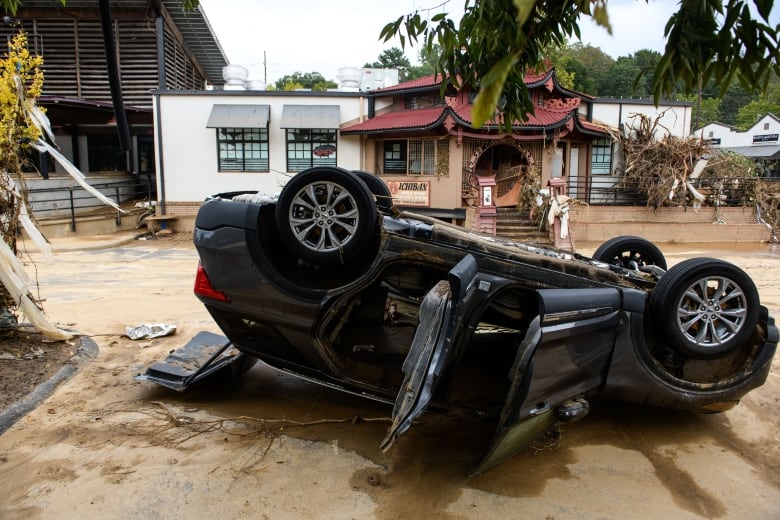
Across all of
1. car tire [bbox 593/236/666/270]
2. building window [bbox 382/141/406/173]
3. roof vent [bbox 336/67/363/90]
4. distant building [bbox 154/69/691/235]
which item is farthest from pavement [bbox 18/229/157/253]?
car tire [bbox 593/236/666/270]

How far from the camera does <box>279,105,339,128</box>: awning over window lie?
1973 centimetres

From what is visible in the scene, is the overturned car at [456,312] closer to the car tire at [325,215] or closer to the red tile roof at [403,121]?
the car tire at [325,215]

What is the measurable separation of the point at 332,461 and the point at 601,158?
A: 20.3 m

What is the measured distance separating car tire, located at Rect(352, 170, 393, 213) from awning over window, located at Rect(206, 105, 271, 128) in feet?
51.4

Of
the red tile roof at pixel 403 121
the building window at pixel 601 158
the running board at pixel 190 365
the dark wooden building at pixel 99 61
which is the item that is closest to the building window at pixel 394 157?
the red tile roof at pixel 403 121

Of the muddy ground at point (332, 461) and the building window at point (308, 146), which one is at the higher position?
the building window at point (308, 146)

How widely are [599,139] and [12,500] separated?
841 inches

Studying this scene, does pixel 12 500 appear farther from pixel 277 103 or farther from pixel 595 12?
pixel 277 103

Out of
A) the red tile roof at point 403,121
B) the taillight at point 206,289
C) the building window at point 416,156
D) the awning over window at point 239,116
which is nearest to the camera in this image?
the taillight at point 206,289

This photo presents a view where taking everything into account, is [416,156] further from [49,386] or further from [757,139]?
[757,139]

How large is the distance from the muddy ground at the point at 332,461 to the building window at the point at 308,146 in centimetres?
1602

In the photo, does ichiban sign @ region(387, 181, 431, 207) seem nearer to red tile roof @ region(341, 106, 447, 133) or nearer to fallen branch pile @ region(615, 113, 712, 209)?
red tile roof @ region(341, 106, 447, 133)

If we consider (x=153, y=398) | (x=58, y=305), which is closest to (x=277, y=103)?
(x=58, y=305)

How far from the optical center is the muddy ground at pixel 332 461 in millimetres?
3338
